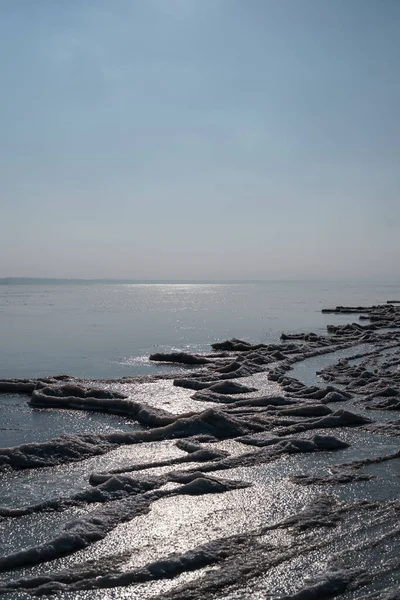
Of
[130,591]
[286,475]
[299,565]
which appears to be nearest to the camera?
[130,591]

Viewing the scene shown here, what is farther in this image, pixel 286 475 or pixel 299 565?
pixel 286 475

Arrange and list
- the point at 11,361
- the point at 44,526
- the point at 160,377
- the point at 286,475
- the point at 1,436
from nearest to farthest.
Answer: the point at 44,526, the point at 286,475, the point at 1,436, the point at 160,377, the point at 11,361

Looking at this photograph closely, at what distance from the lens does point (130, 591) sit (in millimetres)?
5109

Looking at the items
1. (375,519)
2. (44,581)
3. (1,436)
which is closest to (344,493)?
(375,519)

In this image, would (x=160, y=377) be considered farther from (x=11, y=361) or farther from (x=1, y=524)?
(x=1, y=524)

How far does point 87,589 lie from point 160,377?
476 inches

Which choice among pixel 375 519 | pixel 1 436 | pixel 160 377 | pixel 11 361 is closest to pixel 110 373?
pixel 160 377

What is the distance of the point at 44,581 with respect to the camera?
527 centimetres

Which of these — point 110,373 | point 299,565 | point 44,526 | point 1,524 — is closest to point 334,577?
point 299,565

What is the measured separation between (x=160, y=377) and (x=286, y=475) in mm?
Result: 9231

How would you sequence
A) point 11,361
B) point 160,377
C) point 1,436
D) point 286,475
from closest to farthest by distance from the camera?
point 286,475, point 1,436, point 160,377, point 11,361

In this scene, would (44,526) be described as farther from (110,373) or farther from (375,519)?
(110,373)

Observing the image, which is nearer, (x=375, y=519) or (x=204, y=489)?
(x=375, y=519)

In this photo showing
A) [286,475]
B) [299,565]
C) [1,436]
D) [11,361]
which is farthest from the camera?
[11,361]
